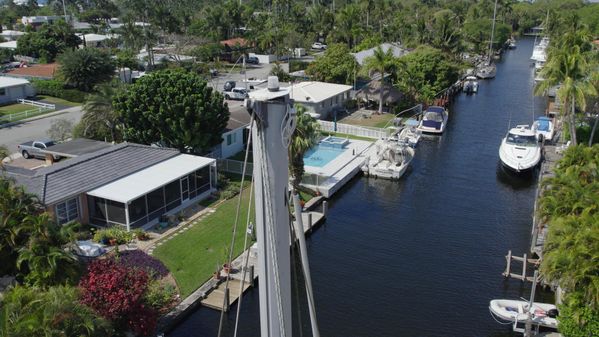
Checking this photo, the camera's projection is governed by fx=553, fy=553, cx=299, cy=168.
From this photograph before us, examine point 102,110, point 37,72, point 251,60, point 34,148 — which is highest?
point 251,60

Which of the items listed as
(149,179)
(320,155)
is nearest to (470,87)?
(320,155)

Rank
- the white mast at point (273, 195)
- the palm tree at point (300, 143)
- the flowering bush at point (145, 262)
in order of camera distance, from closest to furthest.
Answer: the white mast at point (273, 195)
the flowering bush at point (145, 262)
the palm tree at point (300, 143)

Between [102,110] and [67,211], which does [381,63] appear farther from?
[67,211]

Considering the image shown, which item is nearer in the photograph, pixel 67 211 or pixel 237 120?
pixel 67 211

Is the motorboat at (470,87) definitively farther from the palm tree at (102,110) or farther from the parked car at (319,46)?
the palm tree at (102,110)

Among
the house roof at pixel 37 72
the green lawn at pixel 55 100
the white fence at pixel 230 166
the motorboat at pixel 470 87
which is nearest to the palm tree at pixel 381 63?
the motorboat at pixel 470 87

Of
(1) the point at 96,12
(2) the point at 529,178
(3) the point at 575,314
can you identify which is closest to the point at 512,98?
(2) the point at 529,178

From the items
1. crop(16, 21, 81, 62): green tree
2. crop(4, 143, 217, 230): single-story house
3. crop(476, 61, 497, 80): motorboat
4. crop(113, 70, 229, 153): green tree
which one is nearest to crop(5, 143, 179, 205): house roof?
crop(4, 143, 217, 230): single-story house
